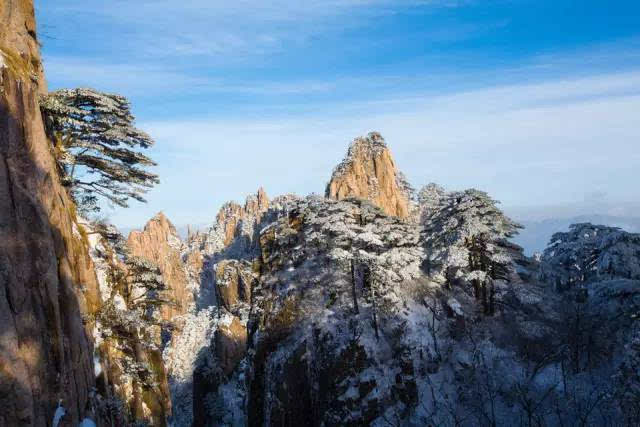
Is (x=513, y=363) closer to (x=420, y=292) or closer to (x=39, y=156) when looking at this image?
(x=420, y=292)

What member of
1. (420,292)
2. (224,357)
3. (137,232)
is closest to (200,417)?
(224,357)

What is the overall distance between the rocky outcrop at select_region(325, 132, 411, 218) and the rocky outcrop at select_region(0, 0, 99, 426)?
188ft

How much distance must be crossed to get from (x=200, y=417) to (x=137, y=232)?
8183 cm

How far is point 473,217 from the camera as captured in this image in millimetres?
26172

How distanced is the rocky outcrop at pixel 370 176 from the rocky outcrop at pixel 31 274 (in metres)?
57.2

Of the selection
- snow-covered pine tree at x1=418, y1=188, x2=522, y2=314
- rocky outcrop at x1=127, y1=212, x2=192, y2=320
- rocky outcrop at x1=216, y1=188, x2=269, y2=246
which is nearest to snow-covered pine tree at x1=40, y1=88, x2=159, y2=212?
snow-covered pine tree at x1=418, y1=188, x2=522, y2=314

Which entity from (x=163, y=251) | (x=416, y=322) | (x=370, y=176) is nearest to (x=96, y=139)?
(x=416, y=322)

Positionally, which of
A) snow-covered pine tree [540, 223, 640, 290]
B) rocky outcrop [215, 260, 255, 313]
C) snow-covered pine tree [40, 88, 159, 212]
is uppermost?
snow-covered pine tree [40, 88, 159, 212]

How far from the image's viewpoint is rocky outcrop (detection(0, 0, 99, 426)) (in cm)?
907

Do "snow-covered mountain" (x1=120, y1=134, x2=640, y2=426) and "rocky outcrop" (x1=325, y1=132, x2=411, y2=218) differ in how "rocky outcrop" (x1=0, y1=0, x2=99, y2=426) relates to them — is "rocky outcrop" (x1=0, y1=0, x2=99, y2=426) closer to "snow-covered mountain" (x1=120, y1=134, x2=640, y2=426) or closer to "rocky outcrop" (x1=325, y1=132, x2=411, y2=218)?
"snow-covered mountain" (x1=120, y1=134, x2=640, y2=426)

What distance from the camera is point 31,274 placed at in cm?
1026

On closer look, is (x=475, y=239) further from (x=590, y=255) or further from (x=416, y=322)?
(x=590, y=255)

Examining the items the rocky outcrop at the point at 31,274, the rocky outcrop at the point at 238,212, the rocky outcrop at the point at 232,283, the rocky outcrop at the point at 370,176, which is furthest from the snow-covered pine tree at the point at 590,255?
the rocky outcrop at the point at 238,212

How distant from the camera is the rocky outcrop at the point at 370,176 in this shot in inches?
2763
